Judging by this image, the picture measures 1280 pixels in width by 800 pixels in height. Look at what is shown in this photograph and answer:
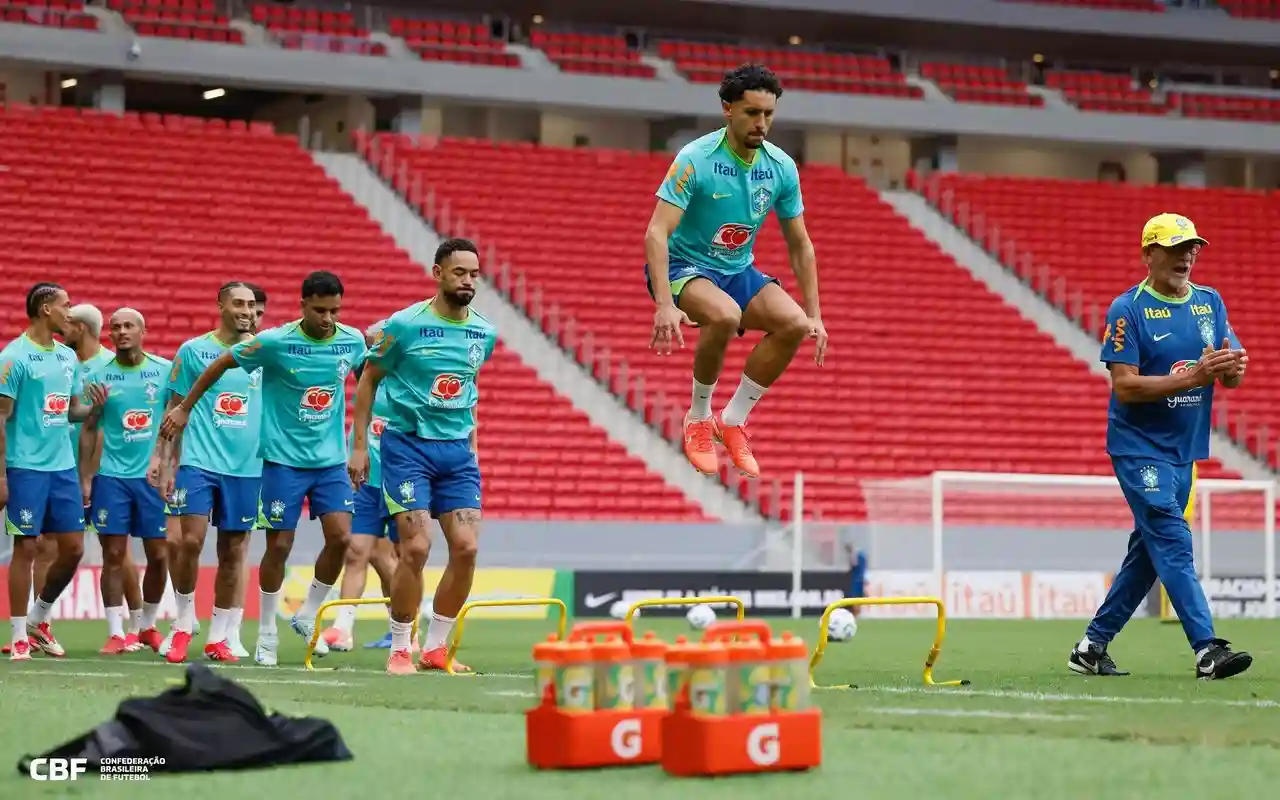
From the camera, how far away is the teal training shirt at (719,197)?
29.2ft

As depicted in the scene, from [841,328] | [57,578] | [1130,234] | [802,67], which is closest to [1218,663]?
[57,578]

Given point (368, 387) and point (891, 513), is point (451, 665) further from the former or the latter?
point (891, 513)

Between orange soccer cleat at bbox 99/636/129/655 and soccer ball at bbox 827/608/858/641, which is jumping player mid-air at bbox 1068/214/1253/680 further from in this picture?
orange soccer cleat at bbox 99/636/129/655

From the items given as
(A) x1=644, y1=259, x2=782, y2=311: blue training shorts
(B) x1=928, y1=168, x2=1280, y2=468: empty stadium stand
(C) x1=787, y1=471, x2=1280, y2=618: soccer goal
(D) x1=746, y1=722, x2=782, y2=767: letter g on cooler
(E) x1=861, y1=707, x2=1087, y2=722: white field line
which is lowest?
(C) x1=787, y1=471, x2=1280, y2=618: soccer goal

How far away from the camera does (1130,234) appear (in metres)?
33.9

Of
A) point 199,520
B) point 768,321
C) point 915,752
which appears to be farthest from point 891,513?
point 915,752

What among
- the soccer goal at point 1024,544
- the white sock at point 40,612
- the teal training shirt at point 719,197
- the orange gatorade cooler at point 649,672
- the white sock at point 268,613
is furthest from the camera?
the soccer goal at point 1024,544

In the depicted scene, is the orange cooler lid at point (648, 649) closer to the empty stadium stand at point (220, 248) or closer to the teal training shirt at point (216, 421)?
the teal training shirt at point (216, 421)

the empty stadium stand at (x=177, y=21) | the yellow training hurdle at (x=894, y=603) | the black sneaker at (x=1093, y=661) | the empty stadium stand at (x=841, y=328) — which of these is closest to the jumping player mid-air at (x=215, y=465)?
the yellow training hurdle at (x=894, y=603)

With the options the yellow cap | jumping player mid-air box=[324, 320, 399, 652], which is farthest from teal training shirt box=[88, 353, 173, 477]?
the yellow cap

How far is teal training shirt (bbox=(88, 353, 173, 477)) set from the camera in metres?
13.3

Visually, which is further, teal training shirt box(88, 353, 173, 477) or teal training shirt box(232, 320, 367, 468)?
teal training shirt box(88, 353, 173, 477)

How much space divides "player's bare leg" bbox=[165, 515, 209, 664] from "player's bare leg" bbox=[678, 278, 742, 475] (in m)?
4.06

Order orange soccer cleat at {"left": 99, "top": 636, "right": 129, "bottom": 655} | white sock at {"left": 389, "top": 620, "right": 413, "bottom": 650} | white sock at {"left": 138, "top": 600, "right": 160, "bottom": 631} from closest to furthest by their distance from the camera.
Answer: white sock at {"left": 389, "top": 620, "right": 413, "bottom": 650}
orange soccer cleat at {"left": 99, "top": 636, "right": 129, "bottom": 655}
white sock at {"left": 138, "top": 600, "right": 160, "bottom": 631}
